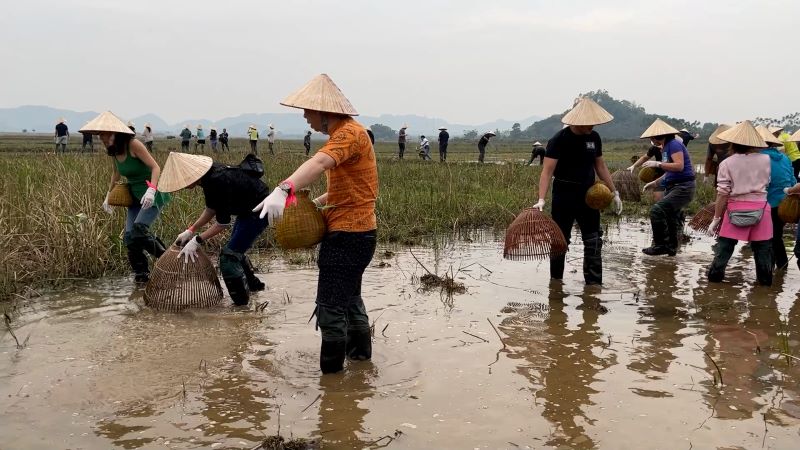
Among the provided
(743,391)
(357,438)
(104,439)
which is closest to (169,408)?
(104,439)

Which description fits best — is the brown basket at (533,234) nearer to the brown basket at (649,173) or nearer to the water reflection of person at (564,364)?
the water reflection of person at (564,364)

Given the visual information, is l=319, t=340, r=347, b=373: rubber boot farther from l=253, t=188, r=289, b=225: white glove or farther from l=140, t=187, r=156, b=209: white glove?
l=140, t=187, r=156, b=209: white glove

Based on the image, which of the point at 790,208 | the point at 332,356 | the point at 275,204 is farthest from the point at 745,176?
the point at 275,204

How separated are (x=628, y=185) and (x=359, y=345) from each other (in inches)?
356

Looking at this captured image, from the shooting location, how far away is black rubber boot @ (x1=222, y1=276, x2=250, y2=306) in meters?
5.37

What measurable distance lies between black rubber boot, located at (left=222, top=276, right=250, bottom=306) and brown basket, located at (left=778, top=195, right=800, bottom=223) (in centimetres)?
502

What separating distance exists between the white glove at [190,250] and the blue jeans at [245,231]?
0.25m

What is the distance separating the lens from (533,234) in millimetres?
5895

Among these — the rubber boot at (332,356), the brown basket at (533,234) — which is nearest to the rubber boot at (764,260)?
the brown basket at (533,234)

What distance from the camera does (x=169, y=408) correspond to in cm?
351

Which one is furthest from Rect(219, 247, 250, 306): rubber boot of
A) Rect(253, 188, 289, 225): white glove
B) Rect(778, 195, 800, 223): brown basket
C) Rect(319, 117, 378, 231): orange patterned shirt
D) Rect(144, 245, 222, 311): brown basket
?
Rect(778, 195, 800, 223): brown basket

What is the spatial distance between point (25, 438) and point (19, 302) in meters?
2.73

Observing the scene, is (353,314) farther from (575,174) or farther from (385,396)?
(575,174)

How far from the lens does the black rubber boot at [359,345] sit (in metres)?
4.20
